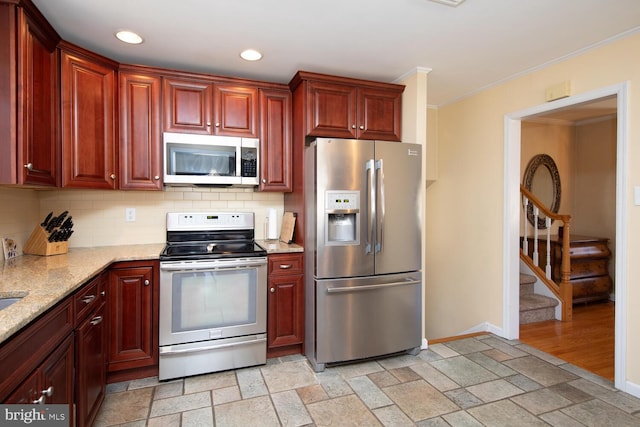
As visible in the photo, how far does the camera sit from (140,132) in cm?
267

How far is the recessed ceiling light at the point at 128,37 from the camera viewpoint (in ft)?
7.40

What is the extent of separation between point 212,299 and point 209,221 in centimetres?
79

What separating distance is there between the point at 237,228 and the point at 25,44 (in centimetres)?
187

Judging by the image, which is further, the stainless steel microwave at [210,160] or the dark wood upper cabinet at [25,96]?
A: the stainless steel microwave at [210,160]

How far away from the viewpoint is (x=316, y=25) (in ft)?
7.17

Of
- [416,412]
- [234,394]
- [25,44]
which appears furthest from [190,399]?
[25,44]

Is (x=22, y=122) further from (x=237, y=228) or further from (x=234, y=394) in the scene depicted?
(x=234, y=394)

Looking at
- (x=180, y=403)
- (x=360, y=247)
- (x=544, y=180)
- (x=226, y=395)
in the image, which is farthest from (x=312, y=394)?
(x=544, y=180)

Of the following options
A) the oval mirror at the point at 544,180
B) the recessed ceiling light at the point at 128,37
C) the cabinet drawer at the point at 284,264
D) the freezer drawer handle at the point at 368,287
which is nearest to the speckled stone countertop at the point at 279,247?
the cabinet drawer at the point at 284,264

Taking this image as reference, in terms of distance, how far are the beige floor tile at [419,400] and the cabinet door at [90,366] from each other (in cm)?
171

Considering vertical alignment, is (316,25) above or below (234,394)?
above

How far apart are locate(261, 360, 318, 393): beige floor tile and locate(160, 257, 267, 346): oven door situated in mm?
310

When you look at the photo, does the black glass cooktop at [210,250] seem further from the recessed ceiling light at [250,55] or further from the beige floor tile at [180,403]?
the recessed ceiling light at [250,55]

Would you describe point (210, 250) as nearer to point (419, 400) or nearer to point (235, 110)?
point (235, 110)
